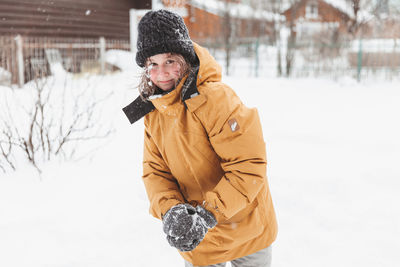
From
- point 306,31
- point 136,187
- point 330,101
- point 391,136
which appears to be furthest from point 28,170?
point 306,31

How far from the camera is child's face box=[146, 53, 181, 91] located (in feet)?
4.64

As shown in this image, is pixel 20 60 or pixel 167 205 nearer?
pixel 167 205

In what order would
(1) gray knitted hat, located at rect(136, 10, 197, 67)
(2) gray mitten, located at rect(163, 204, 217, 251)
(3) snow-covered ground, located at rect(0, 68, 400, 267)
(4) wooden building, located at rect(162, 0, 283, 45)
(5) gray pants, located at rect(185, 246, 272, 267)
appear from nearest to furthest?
1. (2) gray mitten, located at rect(163, 204, 217, 251)
2. (1) gray knitted hat, located at rect(136, 10, 197, 67)
3. (5) gray pants, located at rect(185, 246, 272, 267)
4. (3) snow-covered ground, located at rect(0, 68, 400, 267)
5. (4) wooden building, located at rect(162, 0, 283, 45)

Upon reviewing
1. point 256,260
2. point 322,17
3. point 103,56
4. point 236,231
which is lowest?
point 256,260

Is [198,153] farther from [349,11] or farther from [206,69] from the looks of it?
[349,11]

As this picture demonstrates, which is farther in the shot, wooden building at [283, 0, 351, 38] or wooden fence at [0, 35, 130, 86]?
wooden building at [283, 0, 351, 38]

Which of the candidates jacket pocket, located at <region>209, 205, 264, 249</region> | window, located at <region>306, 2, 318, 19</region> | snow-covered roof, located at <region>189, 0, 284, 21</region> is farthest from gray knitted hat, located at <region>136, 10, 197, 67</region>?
snow-covered roof, located at <region>189, 0, 284, 21</region>

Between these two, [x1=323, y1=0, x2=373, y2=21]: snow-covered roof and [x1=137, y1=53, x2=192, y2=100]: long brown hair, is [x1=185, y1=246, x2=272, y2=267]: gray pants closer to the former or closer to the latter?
[x1=137, y1=53, x2=192, y2=100]: long brown hair

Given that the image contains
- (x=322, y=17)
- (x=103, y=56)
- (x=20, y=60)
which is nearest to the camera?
(x=20, y=60)

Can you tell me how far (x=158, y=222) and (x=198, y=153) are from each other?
1.82 m

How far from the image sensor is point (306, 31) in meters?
25.5

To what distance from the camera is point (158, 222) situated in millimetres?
3062

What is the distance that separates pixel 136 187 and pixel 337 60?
437 inches

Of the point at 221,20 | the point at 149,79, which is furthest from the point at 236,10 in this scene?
the point at 149,79
